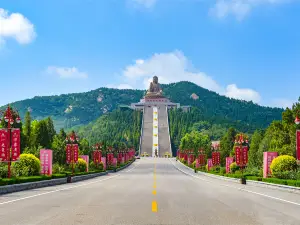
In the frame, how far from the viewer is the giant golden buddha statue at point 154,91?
18900 cm

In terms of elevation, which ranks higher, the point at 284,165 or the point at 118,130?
the point at 118,130


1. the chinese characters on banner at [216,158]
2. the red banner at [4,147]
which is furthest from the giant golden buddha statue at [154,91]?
the red banner at [4,147]

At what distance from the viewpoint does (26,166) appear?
29.6 metres

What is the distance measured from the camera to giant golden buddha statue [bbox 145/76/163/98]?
620 ft

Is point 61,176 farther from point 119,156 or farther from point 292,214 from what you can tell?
point 119,156

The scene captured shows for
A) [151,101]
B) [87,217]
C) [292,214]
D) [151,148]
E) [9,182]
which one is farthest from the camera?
[151,101]

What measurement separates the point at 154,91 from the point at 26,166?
16323cm

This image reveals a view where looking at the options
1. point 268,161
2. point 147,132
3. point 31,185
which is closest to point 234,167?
point 268,161

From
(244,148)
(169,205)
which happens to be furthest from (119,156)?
(169,205)

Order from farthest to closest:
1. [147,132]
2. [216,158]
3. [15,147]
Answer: [147,132] → [216,158] → [15,147]

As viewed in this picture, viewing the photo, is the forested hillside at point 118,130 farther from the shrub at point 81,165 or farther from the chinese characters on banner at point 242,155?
the chinese characters on banner at point 242,155

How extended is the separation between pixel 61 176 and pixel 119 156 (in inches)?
1943

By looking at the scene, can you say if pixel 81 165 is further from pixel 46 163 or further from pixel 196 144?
pixel 196 144

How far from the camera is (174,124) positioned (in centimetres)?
15250
